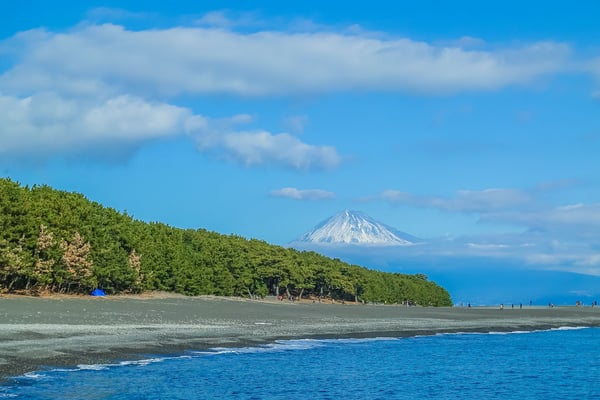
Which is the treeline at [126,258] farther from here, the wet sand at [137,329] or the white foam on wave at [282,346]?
the white foam on wave at [282,346]

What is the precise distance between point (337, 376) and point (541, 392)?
31.4 feet

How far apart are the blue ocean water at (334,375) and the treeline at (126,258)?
94.2 ft

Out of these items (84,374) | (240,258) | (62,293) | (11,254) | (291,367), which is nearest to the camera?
(84,374)

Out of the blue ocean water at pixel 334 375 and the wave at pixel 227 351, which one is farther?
the wave at pixel 227 351

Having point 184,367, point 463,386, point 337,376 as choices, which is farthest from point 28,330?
point 463,386

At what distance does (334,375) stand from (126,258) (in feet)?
153

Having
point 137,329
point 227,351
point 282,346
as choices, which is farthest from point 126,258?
point 227,351

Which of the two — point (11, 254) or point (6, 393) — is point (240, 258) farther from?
point (6, 393)

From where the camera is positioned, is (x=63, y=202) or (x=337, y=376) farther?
(x=63, y=202)

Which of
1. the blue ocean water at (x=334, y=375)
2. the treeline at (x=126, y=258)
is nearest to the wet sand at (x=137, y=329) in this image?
the blue ocean water at (x=334, y=375)

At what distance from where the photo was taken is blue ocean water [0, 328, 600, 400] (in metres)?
25.5

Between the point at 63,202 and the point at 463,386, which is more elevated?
the point at 63,202

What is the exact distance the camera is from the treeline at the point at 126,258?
2405 inches

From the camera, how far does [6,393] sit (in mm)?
21438
